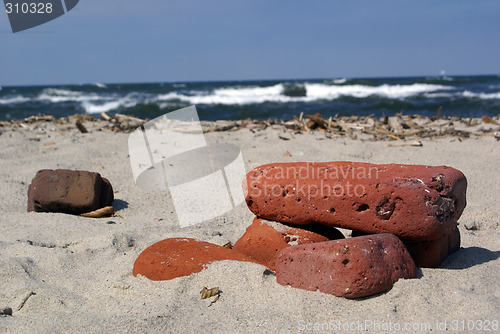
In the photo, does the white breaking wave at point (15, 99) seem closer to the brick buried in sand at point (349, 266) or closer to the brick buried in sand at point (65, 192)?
the brick buried in sand at point (65, 192)

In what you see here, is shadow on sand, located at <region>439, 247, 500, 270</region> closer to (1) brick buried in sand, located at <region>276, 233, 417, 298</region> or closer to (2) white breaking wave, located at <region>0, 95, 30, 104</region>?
(1) brick buried in sand, located at <region>276, 233, 417, 298</region>

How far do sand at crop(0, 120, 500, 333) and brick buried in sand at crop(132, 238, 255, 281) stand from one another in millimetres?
69

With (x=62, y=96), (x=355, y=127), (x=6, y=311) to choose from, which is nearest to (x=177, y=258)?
(x=6, y=311)

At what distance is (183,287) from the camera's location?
2465 millimetres

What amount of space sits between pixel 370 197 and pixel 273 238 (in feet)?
2.27

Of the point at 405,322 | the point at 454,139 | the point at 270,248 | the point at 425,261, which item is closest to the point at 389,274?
the point at 405,322

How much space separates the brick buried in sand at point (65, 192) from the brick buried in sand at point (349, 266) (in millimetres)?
2402

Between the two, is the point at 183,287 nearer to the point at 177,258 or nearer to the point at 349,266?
the point at 177,258

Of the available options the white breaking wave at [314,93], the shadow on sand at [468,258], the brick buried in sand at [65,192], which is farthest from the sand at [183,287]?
the white breaking wave at [314,93]

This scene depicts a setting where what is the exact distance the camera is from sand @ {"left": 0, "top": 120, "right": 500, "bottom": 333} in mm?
2102

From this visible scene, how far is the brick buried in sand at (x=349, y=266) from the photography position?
7.32 ft

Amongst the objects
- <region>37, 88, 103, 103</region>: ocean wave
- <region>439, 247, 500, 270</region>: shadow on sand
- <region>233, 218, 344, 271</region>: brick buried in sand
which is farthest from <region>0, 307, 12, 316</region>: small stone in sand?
<region>37, 88, 103, 103</region>: ocean wave

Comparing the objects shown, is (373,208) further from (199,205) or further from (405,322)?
(199,205)

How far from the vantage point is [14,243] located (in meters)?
3.17
